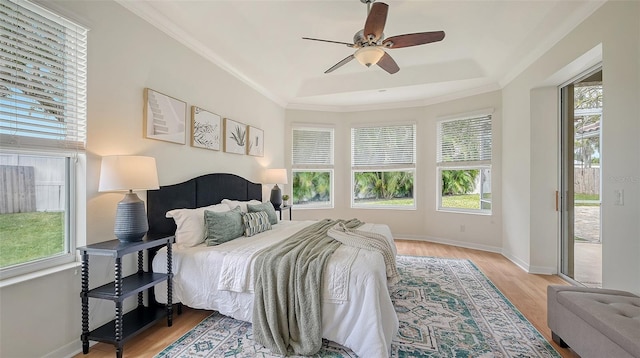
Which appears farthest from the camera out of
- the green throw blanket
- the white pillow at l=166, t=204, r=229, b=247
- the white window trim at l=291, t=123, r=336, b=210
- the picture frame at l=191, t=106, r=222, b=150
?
the white window trim at l=291, t=123, r=336, b=210

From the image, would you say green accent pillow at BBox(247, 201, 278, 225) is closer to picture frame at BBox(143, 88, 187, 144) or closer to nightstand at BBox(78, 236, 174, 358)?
picture frame at BBox(143, 88, 187, 144)

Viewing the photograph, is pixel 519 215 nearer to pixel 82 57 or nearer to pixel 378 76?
pixel 378 76

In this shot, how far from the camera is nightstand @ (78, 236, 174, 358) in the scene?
6.75 feet

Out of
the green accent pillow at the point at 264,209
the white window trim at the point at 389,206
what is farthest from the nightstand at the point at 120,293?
the white window trim at the point at 389,206

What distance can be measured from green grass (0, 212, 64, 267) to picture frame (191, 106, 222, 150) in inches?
60.8

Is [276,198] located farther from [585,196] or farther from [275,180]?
[585,196]

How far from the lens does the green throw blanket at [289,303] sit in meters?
2.06

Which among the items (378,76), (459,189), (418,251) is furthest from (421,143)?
(418,251)

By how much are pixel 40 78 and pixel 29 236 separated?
113 cm

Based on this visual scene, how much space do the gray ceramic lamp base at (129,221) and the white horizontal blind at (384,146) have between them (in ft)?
14.9

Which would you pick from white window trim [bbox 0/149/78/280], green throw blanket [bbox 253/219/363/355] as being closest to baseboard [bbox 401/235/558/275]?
green throw blanket [bbox 253/219/363/355]

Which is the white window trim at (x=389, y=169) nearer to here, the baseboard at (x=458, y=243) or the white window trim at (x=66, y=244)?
the baseboard at (x=458, y=243)

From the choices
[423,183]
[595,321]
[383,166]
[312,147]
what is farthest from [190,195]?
[423,183]

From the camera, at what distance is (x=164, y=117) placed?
3.00 m
